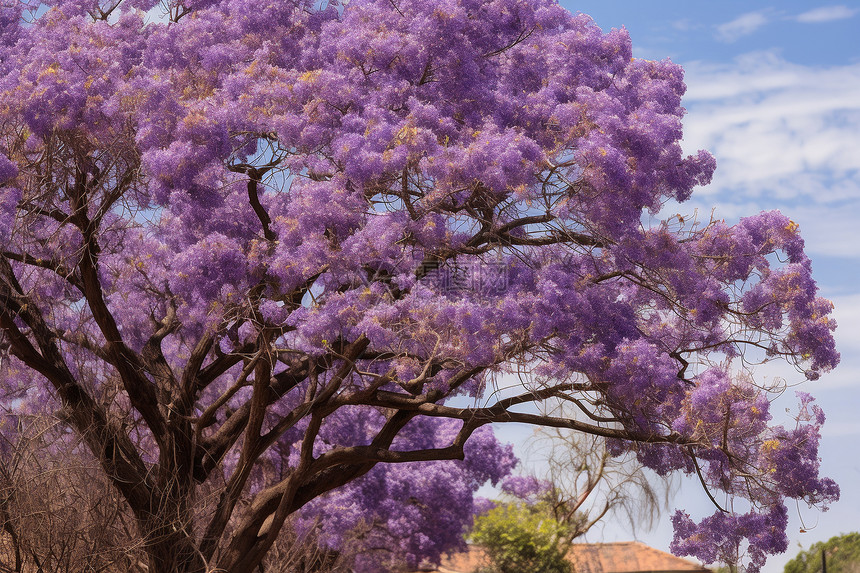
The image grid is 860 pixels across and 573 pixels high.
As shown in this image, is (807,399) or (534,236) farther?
(807,399)

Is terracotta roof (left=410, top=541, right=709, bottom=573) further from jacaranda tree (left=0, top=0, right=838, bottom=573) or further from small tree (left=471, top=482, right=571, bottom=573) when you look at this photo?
jacaranda tree (left=0, top=0, right=838, bottom=573)

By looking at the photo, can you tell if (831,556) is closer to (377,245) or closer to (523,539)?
(523,539)

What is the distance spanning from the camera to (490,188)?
9.06 m

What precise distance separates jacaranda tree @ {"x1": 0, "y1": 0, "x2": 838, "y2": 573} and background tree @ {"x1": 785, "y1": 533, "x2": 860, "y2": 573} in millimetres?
16553

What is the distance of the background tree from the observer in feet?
85.7

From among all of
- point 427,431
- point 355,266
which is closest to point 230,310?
point 355,266

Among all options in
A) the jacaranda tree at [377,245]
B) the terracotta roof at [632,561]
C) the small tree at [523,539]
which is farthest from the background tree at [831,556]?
the jacaranda tree at [377,245]

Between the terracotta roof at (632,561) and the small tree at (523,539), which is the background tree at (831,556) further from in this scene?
the small tree at (523,539)

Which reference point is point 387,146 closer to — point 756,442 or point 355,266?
point 355,266

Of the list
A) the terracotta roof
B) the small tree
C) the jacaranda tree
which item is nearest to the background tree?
the terracotta roof

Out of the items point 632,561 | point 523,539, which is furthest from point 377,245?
point 632,561

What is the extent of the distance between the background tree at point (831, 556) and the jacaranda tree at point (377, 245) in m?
16.6

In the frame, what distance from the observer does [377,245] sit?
8.82m

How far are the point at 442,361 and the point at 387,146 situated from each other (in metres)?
2.10
